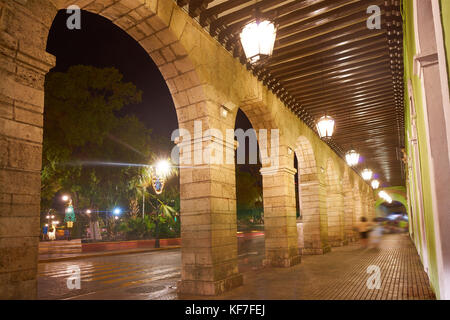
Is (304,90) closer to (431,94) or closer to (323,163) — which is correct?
(323,163)

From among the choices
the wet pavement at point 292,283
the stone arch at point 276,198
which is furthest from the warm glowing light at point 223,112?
the wet pavement at point 292,283

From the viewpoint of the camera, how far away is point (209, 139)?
669cm

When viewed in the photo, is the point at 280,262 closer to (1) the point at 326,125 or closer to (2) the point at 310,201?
(1) the point at 326,125

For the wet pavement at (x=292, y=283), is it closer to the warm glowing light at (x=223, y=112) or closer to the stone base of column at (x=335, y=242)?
the warm glowing light at (x=223, y=112)

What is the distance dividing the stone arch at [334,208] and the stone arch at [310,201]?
3.22 m

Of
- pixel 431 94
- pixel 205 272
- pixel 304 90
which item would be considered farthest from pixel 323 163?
pixel 431 94

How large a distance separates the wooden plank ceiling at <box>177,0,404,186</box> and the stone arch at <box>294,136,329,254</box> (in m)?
1.23

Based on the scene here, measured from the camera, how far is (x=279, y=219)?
10.2 metres

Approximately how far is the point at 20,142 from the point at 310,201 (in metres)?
11.9

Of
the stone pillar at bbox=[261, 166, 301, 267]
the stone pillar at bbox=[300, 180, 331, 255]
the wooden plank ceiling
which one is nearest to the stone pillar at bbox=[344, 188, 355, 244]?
the stone pillar at bbox=[300, 180, 331, 255]

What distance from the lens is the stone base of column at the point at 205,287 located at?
6.08 meters

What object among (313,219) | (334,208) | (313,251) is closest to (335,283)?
(313,251)
